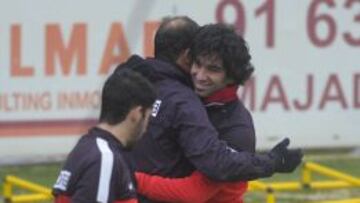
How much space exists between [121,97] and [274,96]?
8067mm

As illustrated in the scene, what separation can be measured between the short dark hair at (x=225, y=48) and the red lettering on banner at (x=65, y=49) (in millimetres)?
6491

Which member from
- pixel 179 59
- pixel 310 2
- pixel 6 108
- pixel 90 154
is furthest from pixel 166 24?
pixel 310 2

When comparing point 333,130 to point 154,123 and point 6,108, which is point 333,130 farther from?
point 154,123

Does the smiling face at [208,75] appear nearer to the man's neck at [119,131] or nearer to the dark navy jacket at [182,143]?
the dark navy jacket at [182,143]

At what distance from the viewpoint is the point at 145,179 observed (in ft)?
14.5

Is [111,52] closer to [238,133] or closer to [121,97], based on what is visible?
[238,133]

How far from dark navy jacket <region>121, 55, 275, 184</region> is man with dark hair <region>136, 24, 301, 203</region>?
6 centimetres

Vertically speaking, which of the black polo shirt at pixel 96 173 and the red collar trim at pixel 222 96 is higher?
the red collar trim at pixel 222 96

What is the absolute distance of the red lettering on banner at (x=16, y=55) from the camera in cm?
1062

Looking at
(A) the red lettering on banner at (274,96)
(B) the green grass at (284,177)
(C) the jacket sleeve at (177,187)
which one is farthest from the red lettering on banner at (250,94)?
(C) the jacket sleeve at (177,187)

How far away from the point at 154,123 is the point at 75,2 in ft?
21.7

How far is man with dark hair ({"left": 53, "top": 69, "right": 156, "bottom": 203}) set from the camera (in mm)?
3830

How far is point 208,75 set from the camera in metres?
4.41

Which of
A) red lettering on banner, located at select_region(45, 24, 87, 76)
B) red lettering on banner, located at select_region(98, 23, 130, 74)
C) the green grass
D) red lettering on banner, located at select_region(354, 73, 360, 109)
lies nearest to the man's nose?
the green grass
